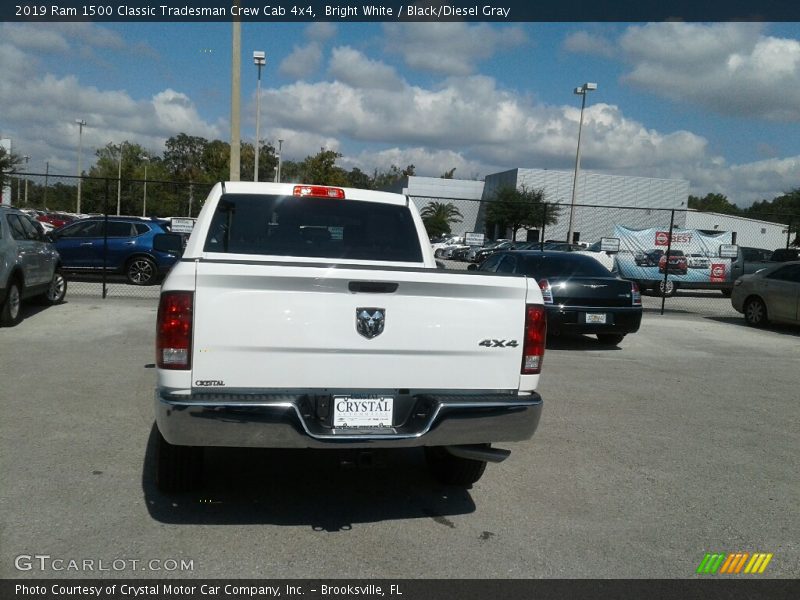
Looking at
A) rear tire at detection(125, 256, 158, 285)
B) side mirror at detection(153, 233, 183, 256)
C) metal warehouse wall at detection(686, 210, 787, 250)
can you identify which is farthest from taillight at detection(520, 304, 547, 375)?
metal warehouse wall at detection(686, 210, 787, 250)

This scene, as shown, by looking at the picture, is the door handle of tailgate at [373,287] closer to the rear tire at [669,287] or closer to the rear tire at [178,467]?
the rear tire at [178,467]

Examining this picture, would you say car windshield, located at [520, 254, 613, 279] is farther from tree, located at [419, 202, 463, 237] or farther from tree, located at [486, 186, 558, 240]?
tree, located at [419, 202, 463, 237]

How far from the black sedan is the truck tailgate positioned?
6534 mm

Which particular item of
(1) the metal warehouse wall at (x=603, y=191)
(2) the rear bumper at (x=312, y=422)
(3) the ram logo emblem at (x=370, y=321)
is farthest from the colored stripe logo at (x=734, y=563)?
(1) the metal warehouse wall at (x=603, y=191)

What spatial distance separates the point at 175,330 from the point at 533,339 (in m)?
1.98

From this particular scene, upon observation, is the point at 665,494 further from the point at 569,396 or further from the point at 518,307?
the point at 569,396

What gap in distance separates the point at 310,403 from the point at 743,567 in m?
2.50

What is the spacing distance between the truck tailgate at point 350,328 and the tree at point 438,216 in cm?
4680

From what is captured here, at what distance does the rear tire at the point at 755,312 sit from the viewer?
15062 mm

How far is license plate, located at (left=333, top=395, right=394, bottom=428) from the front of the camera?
12.6 ft

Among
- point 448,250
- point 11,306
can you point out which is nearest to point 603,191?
point 448,250

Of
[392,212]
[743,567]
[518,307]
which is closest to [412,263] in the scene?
[392,212]

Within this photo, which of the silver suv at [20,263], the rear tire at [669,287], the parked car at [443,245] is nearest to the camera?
the silver suv at [20,263]
